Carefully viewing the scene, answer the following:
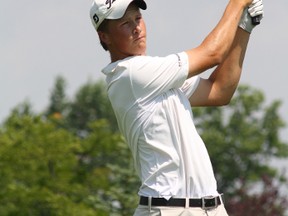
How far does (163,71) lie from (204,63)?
0.28m

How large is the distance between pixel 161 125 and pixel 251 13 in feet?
3.36

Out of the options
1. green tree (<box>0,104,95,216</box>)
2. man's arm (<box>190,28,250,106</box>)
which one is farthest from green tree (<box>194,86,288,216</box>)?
man's arm (<box>190,28,250,106</box>)

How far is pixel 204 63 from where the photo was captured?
367 inches

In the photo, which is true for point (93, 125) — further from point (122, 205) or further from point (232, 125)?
point (232, 125)

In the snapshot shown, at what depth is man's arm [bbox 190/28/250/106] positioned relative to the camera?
9.82m

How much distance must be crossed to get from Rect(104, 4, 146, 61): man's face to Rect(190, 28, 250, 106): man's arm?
0.64 meters

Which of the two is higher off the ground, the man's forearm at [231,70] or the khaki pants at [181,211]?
the man's forearm at [231,70]

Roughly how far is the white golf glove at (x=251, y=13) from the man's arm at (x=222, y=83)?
0.63 feet

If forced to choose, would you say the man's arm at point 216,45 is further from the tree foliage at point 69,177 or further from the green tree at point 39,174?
the green tree at point 39,174

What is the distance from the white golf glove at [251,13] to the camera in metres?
9.55

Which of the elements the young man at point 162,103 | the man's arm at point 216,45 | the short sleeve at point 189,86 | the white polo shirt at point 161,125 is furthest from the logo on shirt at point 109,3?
the short sleeve at point 189,86

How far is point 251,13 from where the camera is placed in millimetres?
9555

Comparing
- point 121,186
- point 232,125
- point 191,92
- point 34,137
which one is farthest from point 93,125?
point 191,92

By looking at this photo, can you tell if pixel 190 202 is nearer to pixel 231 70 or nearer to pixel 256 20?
pixel 231 70
